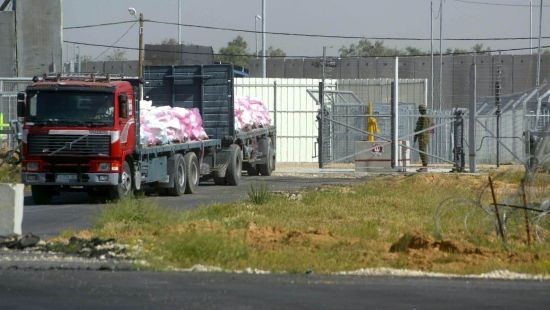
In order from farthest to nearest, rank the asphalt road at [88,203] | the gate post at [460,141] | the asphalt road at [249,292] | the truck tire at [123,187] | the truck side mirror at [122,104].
A: 1. the gate post at [460,141]
2. the truck tire at [123,187]
3. the truck side mirror at [122,104]
4. the asphalt road at [88,203]
5. the asphalt road at [249,292]

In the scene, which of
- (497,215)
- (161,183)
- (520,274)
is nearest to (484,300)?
(520,274)

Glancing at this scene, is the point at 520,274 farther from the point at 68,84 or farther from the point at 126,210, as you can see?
the point at 68,84

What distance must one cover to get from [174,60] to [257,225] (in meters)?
41.6

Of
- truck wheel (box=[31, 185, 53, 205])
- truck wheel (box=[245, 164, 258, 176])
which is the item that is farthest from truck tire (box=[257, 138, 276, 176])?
truck wheel (box=[31, 185, 53, 205])

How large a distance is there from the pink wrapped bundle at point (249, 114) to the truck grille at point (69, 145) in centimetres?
825

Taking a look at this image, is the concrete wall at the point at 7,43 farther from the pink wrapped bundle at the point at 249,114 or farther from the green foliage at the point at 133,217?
the green foliage at the point at 133,217

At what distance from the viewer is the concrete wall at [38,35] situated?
47.1 m

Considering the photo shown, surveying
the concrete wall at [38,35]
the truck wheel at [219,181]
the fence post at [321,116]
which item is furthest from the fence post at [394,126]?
the concrete wall at [38,35]

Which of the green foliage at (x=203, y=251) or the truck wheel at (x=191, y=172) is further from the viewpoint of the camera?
the truck wheel at (x=191, y=172)

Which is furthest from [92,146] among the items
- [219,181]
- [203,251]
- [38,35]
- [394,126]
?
[38,35]

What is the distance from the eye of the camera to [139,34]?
49.6m

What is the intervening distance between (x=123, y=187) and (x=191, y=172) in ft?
13.0

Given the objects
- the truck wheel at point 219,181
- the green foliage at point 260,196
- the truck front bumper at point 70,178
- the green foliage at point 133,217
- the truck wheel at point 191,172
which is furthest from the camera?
the truck wheel at point 219,181

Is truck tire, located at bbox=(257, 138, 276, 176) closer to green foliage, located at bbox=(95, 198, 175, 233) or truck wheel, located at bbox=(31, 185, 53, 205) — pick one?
truck wheel, located at bbox=(31, 185, 53, 205)
